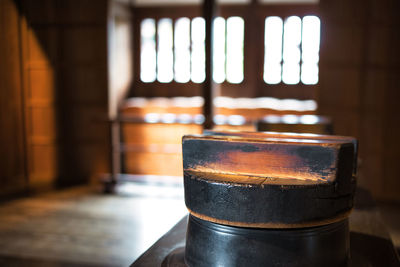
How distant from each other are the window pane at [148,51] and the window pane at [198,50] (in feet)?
2.26

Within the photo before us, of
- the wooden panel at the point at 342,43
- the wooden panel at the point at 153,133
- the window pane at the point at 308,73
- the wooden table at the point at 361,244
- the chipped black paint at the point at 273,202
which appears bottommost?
the wooden panel at the point at 153,133

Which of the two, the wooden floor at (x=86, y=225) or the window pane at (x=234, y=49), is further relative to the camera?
the window pane at (x=234, y=49)

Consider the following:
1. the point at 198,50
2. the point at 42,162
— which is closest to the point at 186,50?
the point at 198,50

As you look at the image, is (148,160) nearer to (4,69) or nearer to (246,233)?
(4,69)

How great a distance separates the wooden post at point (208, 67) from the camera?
4.82 m

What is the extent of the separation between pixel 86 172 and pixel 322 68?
3343mm

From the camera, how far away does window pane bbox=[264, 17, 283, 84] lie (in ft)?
22.4

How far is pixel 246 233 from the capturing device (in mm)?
909

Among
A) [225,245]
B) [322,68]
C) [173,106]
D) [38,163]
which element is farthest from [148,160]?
[225,245]

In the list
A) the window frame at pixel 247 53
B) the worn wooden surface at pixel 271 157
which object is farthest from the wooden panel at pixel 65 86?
the worn wooden surface at pixel 271 157

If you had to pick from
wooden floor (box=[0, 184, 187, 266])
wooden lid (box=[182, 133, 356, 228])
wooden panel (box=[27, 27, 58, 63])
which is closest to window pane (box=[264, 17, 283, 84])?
wooden floor (box=[0, 184, 187, 266])

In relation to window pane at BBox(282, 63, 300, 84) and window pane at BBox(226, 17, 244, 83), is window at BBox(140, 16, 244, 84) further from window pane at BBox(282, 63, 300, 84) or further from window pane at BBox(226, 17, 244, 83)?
window pane at BBox(282, 63, 300, 84)

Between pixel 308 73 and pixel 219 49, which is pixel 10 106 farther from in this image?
pixel 308 73

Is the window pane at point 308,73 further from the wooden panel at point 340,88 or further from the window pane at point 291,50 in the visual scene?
the wooden panel at point 340,88
